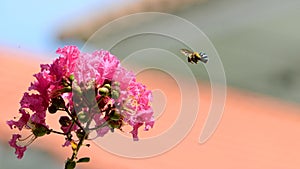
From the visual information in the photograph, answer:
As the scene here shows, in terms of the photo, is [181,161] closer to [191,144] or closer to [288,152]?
[191,144]

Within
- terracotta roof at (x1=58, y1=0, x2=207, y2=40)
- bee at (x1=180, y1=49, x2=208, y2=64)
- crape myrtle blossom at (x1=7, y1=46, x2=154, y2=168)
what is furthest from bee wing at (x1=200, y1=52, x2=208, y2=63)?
terracotta roof at (x1=58, y1=0, x2=207, y2=40)

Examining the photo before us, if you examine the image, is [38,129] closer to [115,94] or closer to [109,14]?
[115,94]

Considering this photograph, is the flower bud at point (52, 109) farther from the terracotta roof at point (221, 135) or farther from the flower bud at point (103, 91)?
the terracotta roof at point (221, 135)

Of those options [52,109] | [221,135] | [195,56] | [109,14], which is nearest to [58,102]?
[52,109]

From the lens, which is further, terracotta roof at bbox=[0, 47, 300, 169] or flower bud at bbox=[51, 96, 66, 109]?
terracotta roof at bbox=[0, 47, 300, 169]

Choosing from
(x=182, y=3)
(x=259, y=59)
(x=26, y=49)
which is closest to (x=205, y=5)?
(x=182, y=3)

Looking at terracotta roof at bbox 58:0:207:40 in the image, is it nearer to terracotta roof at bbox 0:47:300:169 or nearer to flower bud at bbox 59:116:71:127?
terracotta roof at bbox 0:47:300:169
